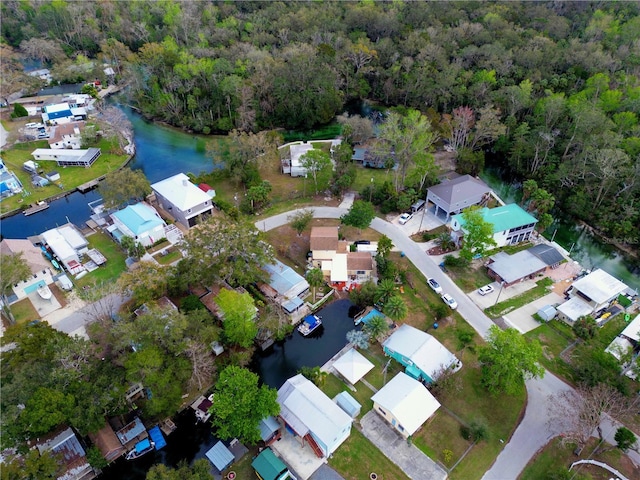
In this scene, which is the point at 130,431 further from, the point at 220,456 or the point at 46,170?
the point at 46,170

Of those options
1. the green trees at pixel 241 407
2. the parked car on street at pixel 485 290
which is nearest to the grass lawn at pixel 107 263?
the green trees at pixel 241 407

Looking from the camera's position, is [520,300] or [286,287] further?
[520,300]

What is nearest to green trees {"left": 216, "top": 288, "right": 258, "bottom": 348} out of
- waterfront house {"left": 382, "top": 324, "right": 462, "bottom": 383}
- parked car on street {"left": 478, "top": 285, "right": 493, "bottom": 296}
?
waterfront house {"left": 382, "top": 324, "right": 462, "bottom": 383}

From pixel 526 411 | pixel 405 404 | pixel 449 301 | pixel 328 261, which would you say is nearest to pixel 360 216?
pixel 328 261

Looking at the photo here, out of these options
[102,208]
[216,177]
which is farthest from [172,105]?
[102,208]

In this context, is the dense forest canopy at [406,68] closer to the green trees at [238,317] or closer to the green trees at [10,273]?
the green trees at [238,317]
